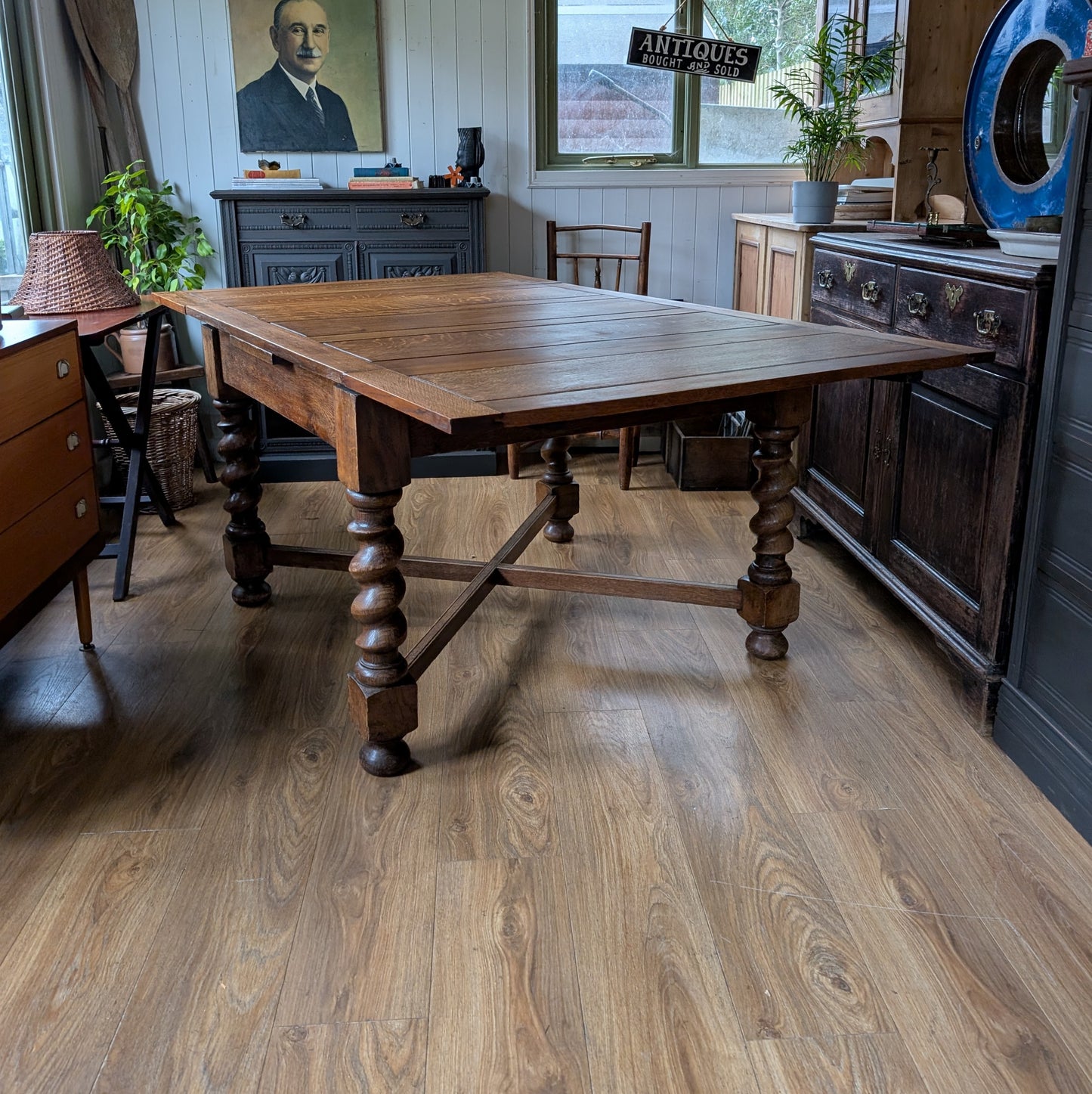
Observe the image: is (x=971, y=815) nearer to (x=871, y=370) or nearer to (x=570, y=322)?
(x=871, y=370)

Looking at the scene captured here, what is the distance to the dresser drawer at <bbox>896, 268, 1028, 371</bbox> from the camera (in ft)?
7.15

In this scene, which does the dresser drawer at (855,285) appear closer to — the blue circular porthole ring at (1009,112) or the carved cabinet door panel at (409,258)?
the blue circular porthole ring at (1009,112)

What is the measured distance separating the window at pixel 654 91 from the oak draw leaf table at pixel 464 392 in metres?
1.74

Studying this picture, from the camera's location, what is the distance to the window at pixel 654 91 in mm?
4488

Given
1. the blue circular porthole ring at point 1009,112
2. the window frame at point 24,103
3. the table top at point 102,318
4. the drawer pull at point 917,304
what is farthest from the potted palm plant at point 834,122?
the window frame at point 24,103

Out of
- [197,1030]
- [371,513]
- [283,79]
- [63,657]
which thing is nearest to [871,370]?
[371,513]

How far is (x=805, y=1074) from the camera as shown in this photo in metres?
1.45

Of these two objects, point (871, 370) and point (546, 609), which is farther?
point (546, 609)

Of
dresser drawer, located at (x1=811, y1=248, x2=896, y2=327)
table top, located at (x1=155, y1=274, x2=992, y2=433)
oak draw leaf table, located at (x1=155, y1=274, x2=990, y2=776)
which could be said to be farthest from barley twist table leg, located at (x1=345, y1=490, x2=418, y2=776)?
dresser drawer, located at (x1=811, y1=248, x2=896, y2=327)

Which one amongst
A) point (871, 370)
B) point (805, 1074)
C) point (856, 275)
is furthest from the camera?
point (856, 275)

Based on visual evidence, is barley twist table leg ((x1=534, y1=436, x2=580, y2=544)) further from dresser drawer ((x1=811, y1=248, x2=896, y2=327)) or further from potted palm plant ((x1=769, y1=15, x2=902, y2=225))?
potted palm plant ((x1=769, y1=15, x2=902, y2=225))

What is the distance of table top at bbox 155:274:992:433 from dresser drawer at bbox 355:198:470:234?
4.24 ft

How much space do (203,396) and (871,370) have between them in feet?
11.3

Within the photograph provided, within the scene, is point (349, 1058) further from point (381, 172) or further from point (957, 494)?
point (381, 172)
